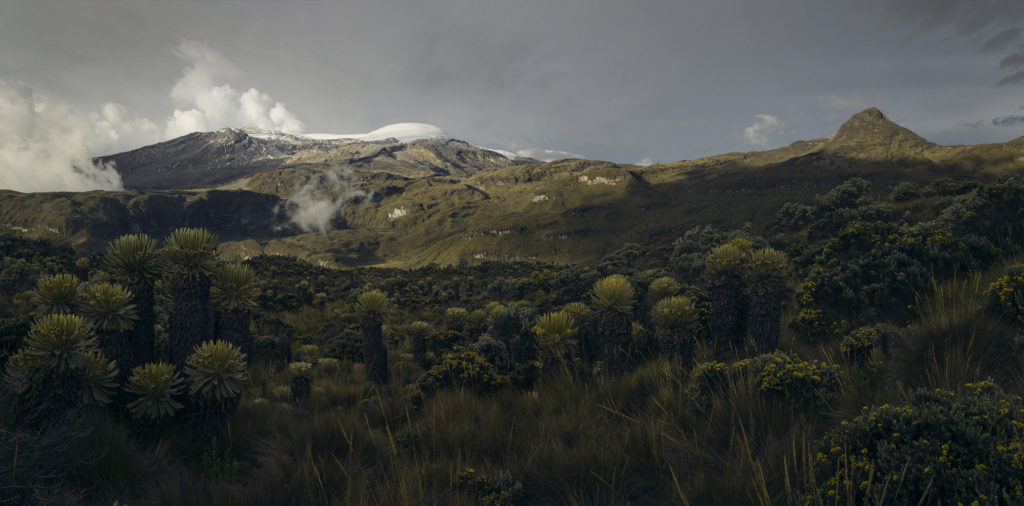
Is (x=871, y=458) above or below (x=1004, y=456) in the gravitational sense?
below

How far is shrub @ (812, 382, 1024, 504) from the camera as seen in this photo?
2.07m

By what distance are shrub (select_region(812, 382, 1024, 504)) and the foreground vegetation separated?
0.05ft

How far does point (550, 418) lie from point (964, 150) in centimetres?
26497

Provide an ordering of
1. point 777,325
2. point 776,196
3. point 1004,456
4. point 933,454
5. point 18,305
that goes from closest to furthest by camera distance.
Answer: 1. point 1004,456
2. point 933,454
3. point 777,325
4. point 18,305
5. point 776,196

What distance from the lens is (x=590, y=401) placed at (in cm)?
456

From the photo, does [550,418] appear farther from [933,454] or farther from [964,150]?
[964,150]

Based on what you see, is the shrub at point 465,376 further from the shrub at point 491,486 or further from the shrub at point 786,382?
the shrub at point 786,382

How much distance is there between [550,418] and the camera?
167 inches

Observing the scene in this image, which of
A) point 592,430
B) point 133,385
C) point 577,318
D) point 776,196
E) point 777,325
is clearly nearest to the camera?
point 592,430

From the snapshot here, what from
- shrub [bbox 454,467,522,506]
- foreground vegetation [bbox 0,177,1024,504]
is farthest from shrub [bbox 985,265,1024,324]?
shrub [bbox 454,467,522,506]

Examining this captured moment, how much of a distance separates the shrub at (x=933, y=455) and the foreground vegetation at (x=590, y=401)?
0.6 inches

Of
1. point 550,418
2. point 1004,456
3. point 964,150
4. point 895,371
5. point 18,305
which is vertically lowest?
point 550,418

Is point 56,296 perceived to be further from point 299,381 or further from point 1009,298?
point 1009,298

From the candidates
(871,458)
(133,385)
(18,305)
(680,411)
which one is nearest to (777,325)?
(680,411)
